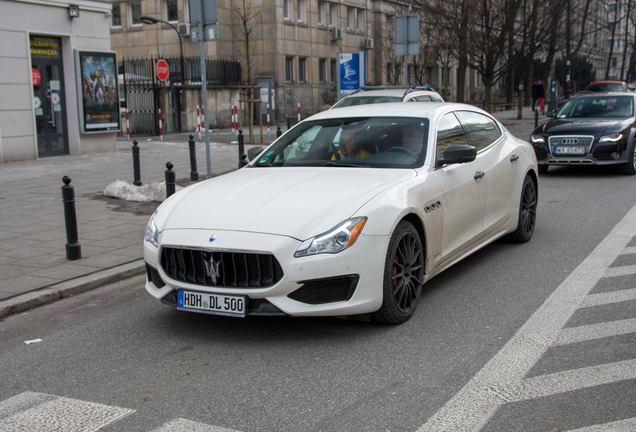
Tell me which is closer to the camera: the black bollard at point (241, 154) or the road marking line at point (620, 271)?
the road marking line at point (620, 271)

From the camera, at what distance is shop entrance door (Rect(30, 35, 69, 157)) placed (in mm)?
17594

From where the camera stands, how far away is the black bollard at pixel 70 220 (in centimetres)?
688

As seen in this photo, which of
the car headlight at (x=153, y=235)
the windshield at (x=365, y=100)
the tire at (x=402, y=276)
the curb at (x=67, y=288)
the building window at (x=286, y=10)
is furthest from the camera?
the building window at (x=286, y=10)

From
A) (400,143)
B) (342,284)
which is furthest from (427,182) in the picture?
(342,284)

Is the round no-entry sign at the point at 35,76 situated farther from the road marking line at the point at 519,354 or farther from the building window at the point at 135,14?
the building window at the point at 135,14

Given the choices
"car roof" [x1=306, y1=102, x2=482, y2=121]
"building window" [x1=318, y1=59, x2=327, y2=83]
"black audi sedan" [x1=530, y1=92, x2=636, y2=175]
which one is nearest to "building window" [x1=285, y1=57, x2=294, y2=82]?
"building window" [x1=318, y1=59, x2=327, y2=83]

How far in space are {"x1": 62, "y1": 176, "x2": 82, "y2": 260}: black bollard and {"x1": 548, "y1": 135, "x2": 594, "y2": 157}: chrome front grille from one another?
9290 millimetres

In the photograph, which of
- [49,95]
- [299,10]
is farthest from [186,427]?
[299,10]

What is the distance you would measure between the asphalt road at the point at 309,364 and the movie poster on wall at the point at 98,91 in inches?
543

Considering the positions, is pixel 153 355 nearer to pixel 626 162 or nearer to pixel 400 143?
pixel 400 143

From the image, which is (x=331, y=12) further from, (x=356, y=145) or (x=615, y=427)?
(x=615, y=427)

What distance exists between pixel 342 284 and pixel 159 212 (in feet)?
5.23

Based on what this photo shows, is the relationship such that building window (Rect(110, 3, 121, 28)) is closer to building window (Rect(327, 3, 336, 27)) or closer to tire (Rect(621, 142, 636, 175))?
building window (Rect(327, 3, 336, 27))

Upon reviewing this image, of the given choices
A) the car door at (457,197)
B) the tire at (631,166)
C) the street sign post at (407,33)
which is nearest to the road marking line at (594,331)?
the car door at (457,197)
